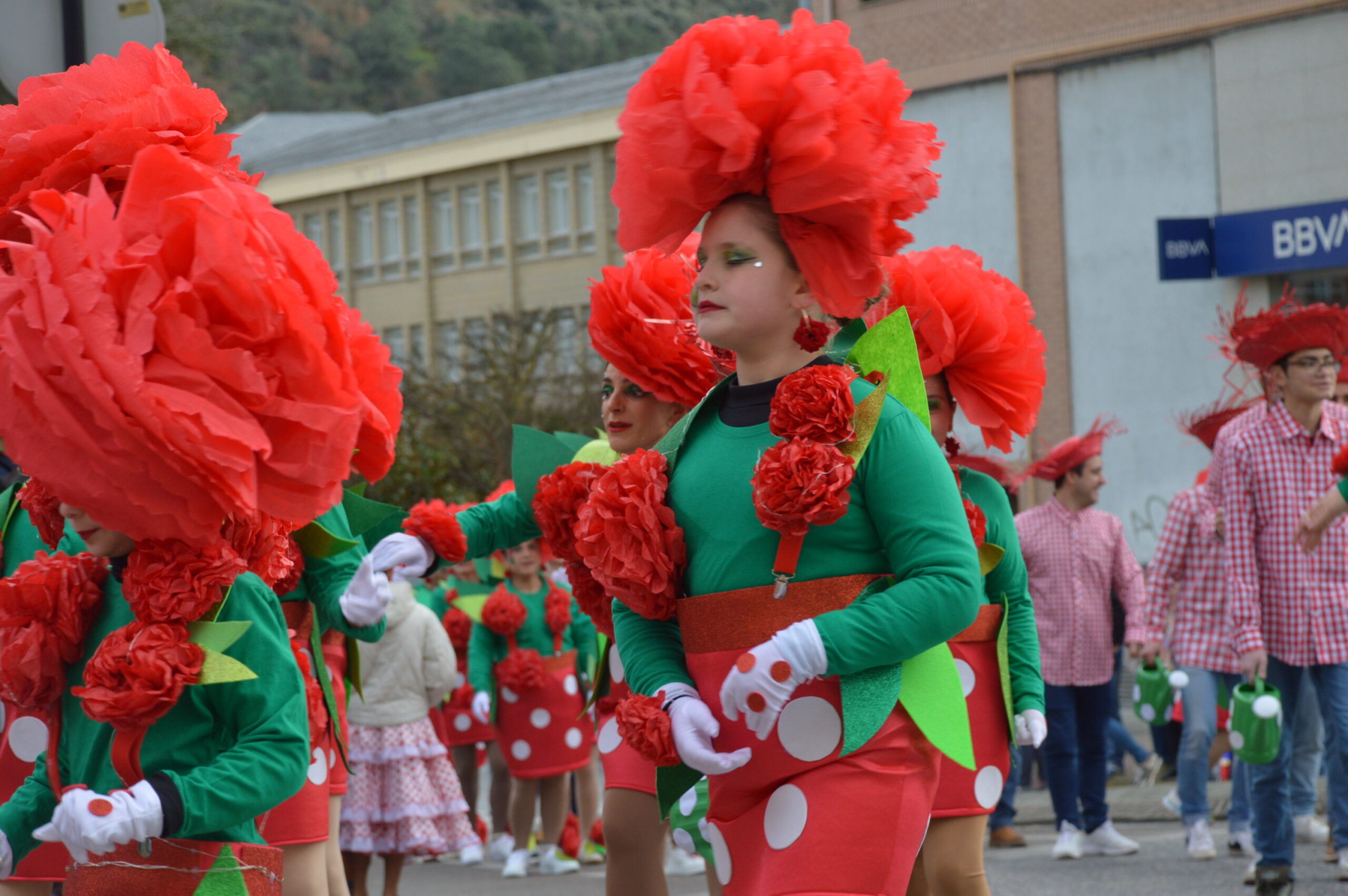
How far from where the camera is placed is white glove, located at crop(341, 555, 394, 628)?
4875mm

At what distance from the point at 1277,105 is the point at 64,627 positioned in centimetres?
1903

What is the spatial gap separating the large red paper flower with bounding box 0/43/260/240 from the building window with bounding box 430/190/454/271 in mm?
41189

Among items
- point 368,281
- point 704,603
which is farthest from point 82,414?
point 368,281

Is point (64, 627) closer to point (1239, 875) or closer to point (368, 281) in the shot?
point (1239, 875)

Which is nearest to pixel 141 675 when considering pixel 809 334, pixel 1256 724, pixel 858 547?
pixel 858 547

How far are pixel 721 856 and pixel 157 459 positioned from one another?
55.2 inches

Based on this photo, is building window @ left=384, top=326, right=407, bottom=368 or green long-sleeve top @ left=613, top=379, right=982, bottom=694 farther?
building window @ left=384, top=326, right=407, bottom=368

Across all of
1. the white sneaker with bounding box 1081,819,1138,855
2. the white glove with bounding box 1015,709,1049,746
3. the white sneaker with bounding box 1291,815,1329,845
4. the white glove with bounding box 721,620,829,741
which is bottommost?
the white sneaker with bounding box 1081,819,1138,855

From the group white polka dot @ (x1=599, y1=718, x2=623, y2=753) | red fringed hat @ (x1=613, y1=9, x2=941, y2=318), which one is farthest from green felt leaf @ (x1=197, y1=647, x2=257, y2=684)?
white polka dot @ (x1=599, y1=718, x2=623, y2=753)

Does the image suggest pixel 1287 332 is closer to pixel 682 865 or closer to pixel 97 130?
pixel 682 865

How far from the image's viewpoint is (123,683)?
319 cm

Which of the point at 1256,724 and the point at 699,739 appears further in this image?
the point at 1256,724

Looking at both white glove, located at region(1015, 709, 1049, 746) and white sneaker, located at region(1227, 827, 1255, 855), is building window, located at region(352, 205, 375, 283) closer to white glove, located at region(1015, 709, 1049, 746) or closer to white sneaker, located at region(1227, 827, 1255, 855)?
white sneaker, located at region(1227, 827, 1255, 855)

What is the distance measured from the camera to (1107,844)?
923 centimetres
